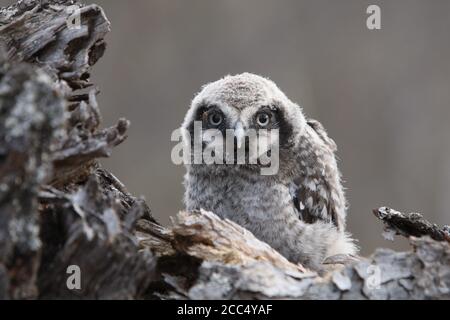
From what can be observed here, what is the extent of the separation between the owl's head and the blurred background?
15.1ft

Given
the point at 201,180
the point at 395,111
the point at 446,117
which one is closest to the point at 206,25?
the point at 395,111

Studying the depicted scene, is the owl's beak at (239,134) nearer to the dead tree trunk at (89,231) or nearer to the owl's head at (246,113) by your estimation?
the owl's head at (246,113)

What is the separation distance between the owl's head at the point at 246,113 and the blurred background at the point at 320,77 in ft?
15.1

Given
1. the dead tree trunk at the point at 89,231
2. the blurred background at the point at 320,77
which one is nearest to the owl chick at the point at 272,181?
the dead tree trunk at the point at 89,231

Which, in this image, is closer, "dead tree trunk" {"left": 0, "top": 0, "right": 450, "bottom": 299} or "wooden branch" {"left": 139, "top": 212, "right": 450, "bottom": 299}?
"dead tree trunk" {"left": 0, "top": 0, "right": 450, "bottom": 299}

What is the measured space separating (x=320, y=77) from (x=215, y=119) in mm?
5337

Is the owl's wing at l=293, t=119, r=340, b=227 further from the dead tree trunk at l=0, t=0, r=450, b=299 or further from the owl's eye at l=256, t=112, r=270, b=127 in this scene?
the dead tree trunk at l=0, t=0, r=450, b=299

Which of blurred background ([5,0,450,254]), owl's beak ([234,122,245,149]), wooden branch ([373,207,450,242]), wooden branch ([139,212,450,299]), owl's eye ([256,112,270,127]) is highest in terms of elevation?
blurred background ([5,0,450,254])

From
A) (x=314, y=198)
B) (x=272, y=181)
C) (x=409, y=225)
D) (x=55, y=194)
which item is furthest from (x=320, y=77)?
(x=55, y=194)

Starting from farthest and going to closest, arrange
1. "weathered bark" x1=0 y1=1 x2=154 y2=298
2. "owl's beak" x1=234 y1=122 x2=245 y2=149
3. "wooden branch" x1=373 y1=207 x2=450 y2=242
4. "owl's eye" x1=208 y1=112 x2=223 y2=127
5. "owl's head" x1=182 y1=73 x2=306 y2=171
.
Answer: "owl's eye" x1=208 y1=112 x2=223 y2=127 < "owl's head" x1=182 y1=73 x2=306 y2=171 < "owl's beak" x1=234 y1=122 x2=245 y2=149 < "wooden branch" x1=373 y1=207 x2=450 y2=242 < "weathered bark" x1=0 y1=1 x2=154 y2=298

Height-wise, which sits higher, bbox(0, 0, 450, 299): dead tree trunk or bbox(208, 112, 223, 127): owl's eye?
bbox(208, 112, 223, 127): owl's eye

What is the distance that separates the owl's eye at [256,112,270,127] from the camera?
4.05 m

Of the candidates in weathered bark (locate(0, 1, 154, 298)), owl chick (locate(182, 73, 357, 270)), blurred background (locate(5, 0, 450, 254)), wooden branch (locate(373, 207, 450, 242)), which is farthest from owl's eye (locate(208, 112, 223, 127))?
blurred background (locate(5, 0, 450, 254))
